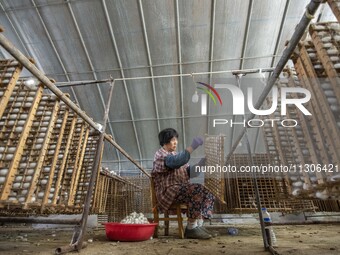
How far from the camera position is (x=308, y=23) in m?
1.37

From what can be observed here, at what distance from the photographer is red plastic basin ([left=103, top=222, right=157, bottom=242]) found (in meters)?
2.58

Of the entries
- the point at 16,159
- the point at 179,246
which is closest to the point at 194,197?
the point at 179,246

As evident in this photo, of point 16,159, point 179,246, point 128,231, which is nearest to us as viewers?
point 16,159

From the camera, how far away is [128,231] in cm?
260

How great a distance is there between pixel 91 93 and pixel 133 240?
781cm

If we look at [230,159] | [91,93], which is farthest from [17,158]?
[91,93]

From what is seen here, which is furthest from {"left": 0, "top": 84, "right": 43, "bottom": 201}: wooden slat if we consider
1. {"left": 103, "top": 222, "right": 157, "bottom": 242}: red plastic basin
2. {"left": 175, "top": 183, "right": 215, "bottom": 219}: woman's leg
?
{"left": 175, "top": 183, "right": 215, "bottom": 219}: woman's leg

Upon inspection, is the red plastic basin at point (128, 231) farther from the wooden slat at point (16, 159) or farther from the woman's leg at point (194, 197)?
the wooden slat at point (16, 159)

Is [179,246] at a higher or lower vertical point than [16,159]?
lower

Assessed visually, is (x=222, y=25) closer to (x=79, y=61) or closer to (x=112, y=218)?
(x=79, y=61)

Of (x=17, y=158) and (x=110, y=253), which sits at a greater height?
(x=17, y=158)

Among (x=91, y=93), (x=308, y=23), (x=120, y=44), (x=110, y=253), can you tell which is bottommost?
(x=110, y=253)

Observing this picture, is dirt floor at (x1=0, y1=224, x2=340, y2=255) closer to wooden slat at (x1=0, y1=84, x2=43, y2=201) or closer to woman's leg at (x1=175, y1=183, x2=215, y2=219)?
woman's leg at (x1=175, y1=183, x2=215, y2=219)

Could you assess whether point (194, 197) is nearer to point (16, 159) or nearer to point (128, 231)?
point (128, 231)
